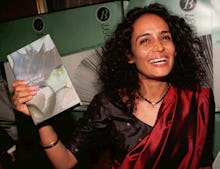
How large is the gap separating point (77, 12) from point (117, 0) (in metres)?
0.30

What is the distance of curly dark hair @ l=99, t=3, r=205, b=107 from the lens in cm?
150

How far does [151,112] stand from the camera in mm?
1468

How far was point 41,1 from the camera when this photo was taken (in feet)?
7.45

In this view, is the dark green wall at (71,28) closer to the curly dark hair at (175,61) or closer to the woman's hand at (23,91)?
the curly dark hair at (175,61)

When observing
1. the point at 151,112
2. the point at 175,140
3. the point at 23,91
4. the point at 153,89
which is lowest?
the point at 175,140

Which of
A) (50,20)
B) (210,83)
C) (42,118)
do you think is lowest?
(210,83)

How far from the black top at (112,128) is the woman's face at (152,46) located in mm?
225

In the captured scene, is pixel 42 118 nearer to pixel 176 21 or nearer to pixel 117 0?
pixel 176 21

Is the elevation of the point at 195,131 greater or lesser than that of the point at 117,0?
lesser

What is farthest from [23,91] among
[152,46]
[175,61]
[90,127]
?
[175,61]

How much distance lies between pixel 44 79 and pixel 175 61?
0.76 meters

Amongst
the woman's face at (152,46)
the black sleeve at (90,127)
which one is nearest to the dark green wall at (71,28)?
the woman's face at (152,46)

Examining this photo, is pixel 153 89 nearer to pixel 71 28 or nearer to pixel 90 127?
pixel 90 127

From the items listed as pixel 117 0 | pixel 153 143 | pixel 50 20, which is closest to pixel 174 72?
pixel 153 143
